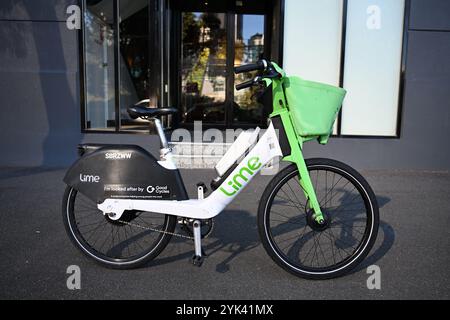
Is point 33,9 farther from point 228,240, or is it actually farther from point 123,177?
point 228,240

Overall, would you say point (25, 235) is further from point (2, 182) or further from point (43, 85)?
point (43, 85)

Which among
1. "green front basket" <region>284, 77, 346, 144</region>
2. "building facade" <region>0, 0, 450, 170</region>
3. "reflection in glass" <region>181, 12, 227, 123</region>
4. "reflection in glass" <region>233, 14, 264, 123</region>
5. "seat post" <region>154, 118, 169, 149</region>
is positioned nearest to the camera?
"green front basket" <region>284, 77, 346, 144</region>

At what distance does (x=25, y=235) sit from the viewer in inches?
157

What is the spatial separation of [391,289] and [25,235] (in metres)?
3.30

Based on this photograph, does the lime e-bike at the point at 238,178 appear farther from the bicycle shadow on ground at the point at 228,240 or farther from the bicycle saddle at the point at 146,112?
the bicycle shadow on ground at the point at 228,240

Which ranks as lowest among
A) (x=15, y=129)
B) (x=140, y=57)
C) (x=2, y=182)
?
(x=2, y=182)

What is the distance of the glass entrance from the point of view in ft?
30.7

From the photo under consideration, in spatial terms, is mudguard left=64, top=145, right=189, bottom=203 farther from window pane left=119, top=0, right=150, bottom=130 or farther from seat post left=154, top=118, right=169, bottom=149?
window pane left=119, top=0, right=150, bottom=130

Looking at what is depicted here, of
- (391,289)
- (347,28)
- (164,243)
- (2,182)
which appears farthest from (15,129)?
(391,289)

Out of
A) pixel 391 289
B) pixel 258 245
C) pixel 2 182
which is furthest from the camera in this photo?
pixel 2 182

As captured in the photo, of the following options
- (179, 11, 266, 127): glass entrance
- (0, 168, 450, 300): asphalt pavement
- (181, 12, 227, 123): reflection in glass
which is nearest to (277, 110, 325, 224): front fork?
(0, 168, 450, 300): asphalt pavement

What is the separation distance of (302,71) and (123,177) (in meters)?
5.22

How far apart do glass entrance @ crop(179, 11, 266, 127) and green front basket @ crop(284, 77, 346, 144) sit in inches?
258
